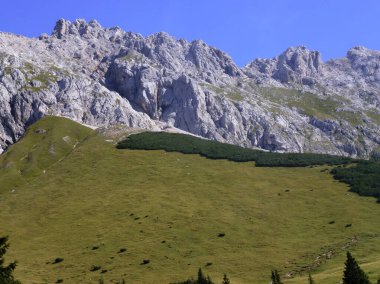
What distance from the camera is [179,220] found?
121625 millimetres

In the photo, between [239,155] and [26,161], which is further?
[239,155]

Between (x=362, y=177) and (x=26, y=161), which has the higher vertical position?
(x=26, y=161)

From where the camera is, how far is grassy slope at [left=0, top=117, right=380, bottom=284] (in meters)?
96.4

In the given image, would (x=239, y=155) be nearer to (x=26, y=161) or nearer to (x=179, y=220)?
(x=179, y=220)

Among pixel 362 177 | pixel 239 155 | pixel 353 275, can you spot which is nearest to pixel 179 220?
pixel 362 177

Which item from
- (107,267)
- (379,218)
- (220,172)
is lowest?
(107,267)

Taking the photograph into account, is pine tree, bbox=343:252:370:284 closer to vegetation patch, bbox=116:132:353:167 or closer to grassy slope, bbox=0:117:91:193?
vegetation patch, bbox=116:132:353:167

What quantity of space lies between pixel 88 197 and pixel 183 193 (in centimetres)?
2727

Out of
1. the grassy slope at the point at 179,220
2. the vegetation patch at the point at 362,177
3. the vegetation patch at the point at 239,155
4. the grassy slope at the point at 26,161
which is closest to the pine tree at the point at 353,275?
the grassy slope at the point at 179,220

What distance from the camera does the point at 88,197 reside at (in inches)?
5655

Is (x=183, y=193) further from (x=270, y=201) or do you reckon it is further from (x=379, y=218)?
(x=379, y=218)

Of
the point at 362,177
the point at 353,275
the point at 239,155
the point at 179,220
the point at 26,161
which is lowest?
the point at 353,275

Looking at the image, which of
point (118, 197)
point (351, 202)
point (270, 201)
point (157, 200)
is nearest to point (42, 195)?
point (118, 197)

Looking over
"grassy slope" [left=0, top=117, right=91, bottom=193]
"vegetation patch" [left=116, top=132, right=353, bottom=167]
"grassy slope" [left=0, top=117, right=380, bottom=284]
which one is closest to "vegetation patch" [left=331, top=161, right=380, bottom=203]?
"grassy slope" [left=0, top=117, right=380, bottom=284]
